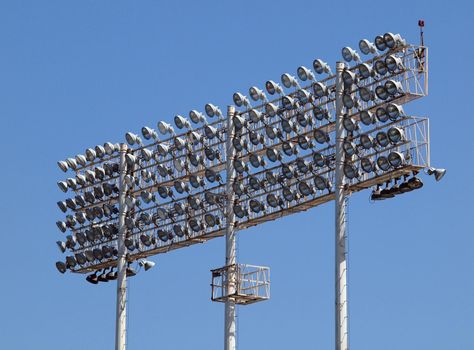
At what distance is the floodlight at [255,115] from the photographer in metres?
80.8

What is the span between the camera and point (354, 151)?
244ft

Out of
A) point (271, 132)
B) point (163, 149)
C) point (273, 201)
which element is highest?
point (163, 149)

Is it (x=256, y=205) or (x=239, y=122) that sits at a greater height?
(x=239, y=122)

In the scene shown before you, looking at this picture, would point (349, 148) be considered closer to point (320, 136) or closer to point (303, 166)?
point (320, 136)

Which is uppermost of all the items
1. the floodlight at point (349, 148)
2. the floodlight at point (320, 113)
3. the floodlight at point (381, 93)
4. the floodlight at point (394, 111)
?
the floodlight at point (320, 113)

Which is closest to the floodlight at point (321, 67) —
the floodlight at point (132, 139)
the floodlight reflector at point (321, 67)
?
the floodlight reflector at point (321, 67)

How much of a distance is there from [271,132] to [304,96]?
224 cm

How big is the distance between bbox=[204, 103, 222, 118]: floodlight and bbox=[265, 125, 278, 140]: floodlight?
451cm

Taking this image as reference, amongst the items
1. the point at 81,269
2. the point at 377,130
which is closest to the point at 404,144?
the point at 377,130

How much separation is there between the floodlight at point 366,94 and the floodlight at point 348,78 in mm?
1042

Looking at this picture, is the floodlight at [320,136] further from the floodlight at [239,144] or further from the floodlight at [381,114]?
the floodlight at [239,144]

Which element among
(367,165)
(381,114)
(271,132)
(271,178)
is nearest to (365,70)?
(381,114)

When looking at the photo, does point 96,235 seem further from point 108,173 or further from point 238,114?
point 238,114

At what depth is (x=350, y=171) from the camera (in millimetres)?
74438
